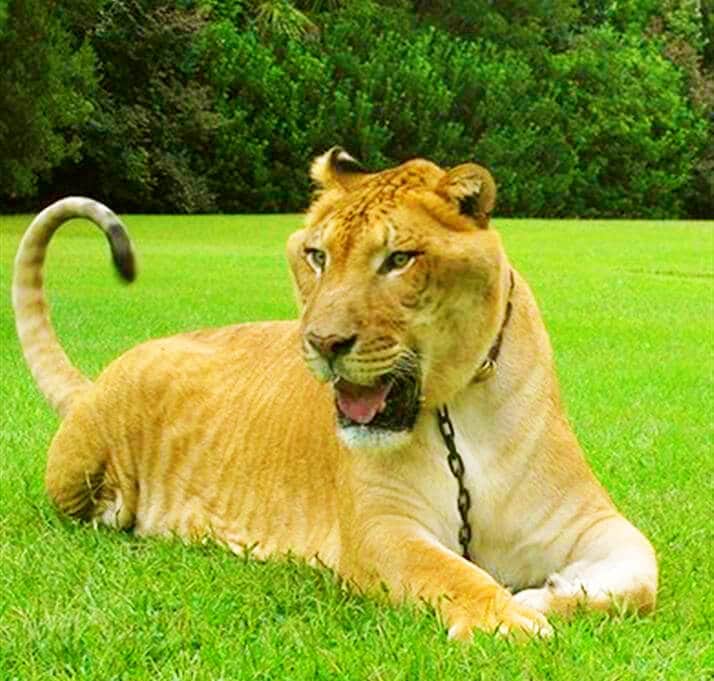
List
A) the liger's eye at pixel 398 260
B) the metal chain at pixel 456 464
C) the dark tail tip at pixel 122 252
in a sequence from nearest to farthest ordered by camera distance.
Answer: the liger's eye at pixel 398 260, the metal chain at pixel 456 464, the dark tail tip at pixel 122 252

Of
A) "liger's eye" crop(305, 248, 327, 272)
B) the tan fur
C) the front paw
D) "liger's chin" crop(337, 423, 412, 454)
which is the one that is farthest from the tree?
the front paw

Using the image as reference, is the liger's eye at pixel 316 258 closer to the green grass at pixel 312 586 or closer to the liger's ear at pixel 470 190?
the liger's ear at pixel 470 190

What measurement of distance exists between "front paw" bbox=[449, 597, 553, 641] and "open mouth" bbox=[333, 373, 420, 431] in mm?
558

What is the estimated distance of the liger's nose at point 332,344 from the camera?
3705 mm

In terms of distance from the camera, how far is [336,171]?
4258mm

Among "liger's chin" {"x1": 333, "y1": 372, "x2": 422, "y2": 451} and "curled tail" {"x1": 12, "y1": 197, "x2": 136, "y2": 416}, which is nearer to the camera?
"liger's chin" {"x1": 333, "y1": 372, "x2": 422, "y2": 451}

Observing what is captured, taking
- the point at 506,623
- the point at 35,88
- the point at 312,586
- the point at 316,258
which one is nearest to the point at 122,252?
the point at 316,258

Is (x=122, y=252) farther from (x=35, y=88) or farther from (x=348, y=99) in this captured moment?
(x=348, y=99)

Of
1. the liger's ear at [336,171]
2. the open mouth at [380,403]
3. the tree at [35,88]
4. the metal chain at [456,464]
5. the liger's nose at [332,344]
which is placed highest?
the liger's ear at [336,171]

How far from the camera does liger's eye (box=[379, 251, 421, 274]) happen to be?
3842 mm

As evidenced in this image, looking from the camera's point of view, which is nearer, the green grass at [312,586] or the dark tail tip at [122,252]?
the green grass at [312,586]

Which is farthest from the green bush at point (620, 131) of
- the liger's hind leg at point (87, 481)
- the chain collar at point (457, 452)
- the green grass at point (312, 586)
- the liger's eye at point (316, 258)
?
the liger's eye at point (316, 258)

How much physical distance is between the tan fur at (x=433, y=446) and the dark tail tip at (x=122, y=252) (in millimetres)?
603

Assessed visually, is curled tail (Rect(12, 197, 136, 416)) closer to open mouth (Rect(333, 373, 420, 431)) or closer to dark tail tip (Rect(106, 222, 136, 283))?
dark tail tip (Rect(106, 222, 136, 283))
